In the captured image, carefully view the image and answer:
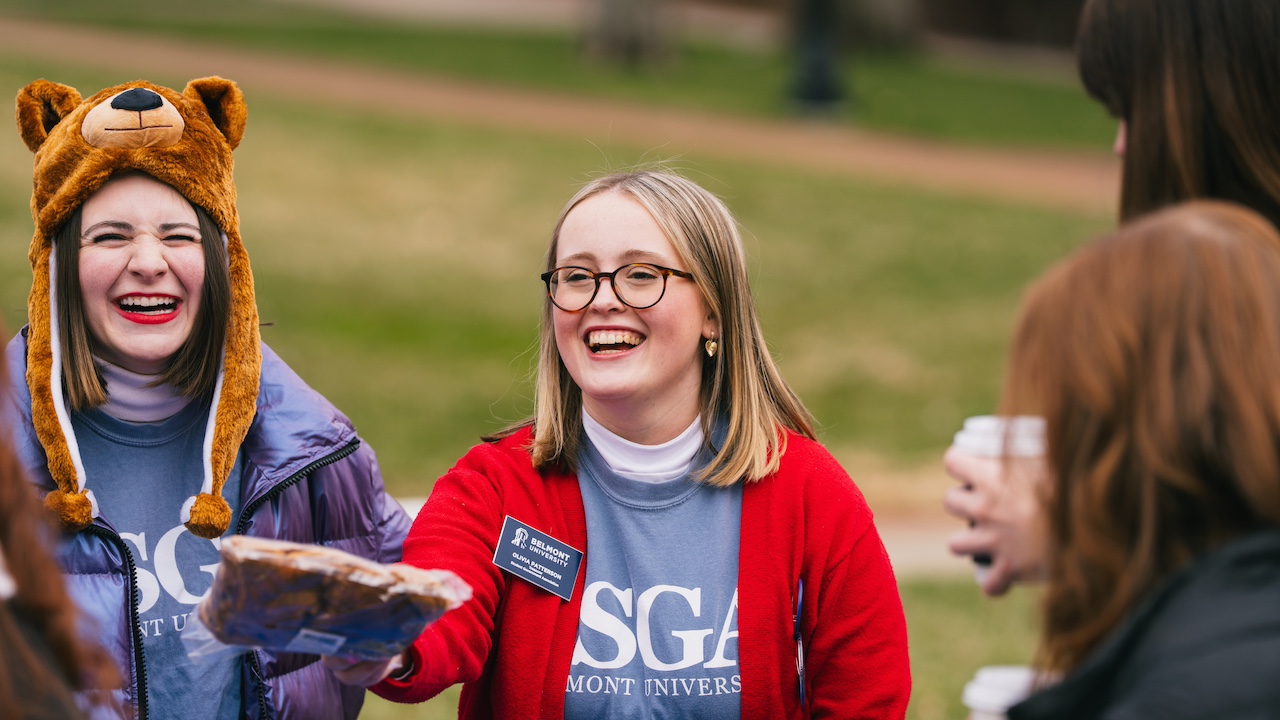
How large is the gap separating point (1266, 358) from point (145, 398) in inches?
86.2

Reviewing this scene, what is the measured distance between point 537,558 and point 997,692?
3.31ft

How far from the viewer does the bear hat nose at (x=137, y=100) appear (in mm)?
2957

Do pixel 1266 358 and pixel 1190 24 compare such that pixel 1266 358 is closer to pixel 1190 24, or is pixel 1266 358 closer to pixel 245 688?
A: pixel 1190 24

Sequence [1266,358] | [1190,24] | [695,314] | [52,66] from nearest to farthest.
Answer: [1266,358]
[1190,24]
[695,314]
[52,66]

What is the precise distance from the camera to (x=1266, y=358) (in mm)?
1854

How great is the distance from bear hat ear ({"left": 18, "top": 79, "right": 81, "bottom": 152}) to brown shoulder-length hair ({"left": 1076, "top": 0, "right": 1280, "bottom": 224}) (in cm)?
217

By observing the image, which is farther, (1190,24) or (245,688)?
(245,688)

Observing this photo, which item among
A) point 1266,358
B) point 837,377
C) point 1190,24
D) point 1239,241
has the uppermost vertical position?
point 1190,24

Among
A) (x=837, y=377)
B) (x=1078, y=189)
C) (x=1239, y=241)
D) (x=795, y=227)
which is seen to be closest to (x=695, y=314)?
(x=1239, y=241)

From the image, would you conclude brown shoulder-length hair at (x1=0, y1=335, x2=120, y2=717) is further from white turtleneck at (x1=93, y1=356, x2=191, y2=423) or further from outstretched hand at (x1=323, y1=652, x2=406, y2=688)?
white turtleneck at (x1=93, y1=356, x2=191, y2=423)

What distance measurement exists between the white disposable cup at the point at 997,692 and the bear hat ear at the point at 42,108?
7.25ft

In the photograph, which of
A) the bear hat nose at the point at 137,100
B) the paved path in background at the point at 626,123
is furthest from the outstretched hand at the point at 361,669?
the paved path in background at the point at 626,123

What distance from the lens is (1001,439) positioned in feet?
7.08

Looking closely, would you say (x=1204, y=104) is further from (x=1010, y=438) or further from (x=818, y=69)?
(x=818, y=69)
